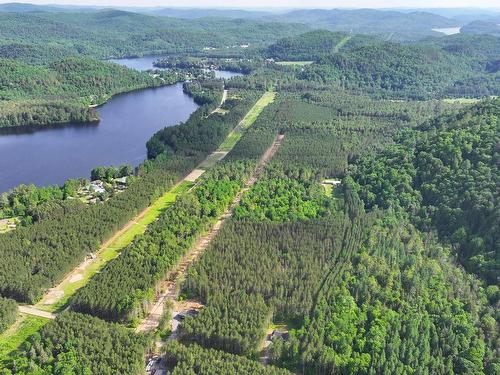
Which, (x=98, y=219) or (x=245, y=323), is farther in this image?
(x=98, y=219)

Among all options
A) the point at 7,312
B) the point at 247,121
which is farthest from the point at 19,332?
the point at 247,121

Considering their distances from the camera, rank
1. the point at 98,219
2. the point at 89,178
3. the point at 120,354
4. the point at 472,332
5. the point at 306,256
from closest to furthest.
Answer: the point at 120,354, the point at 472,332, the point at 306,256, the point at 98,219, the point at 89,178

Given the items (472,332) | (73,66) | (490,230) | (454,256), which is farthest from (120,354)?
(73,66)

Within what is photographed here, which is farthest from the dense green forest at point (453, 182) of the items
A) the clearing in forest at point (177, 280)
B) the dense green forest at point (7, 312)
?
the dense green forest at point (7, 312)

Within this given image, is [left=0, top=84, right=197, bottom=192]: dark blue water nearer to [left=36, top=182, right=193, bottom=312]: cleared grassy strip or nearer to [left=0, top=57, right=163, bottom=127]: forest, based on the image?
[left=0, top=57, right=163, bottom=127]: forest

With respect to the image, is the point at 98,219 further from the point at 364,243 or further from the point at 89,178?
the point at 364,243

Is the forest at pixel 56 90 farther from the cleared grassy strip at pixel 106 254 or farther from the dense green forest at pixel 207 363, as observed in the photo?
the dense green forest at pixel 207 363

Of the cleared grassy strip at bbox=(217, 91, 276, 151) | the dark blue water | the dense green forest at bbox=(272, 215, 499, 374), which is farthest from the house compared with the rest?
the dense green forest at bbox=(272, 215, 499, 374)

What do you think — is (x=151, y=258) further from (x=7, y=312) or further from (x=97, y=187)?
(x=97, y=187)
